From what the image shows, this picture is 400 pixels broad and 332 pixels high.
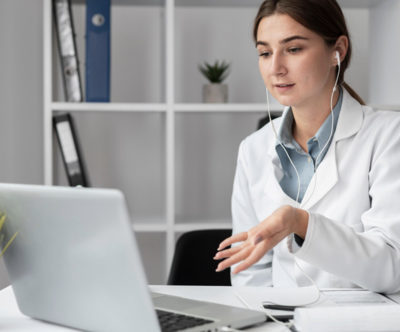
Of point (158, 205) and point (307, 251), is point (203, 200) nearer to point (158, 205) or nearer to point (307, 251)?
point (158, 205)

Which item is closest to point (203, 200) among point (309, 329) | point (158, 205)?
point (158, 205)

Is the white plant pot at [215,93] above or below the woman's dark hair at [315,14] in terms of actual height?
below

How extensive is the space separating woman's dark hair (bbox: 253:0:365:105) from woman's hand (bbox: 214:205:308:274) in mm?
571

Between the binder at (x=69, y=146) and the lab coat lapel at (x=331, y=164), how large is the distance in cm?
94

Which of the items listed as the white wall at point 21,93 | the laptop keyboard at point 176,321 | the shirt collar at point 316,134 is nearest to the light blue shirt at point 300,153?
the shirt collar at point 316,134

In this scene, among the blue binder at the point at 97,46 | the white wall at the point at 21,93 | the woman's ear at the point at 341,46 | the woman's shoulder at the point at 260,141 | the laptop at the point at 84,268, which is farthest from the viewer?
the blue binder at the point at 97,46

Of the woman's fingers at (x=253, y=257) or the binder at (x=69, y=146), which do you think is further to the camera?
the binder at (x=69, y=146)

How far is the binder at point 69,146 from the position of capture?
1807 mm

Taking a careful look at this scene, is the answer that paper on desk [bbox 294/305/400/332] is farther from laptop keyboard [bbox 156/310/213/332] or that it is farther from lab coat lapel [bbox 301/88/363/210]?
lab coat lapel [bbox 301/88/363/210]

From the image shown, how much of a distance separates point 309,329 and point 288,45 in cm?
76

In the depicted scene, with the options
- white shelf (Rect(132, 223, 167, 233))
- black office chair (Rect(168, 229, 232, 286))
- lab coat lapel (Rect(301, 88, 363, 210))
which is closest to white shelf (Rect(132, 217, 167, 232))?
white shelf (Rect(132, 223, 167, 233))

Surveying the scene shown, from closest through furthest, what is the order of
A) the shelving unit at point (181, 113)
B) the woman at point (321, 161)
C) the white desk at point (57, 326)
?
the white desk at point (57, 326)
the woman at point (321, 161)
the shelving unit at point (181, 113)

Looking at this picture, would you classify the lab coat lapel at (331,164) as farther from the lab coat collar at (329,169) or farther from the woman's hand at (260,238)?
the woman's hand at (260,238)

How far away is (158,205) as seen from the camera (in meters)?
2.25
